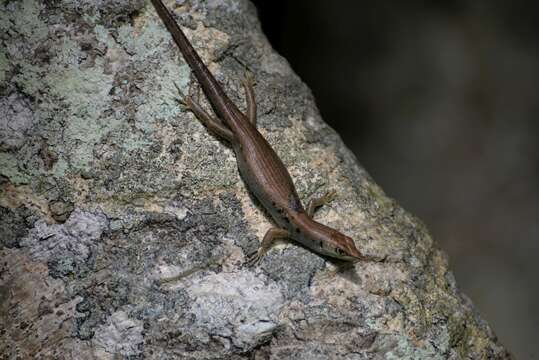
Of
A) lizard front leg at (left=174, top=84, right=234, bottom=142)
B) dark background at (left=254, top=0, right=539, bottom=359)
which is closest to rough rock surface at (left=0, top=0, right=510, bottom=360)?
lizard front leg at (left=174, top=84, right=234, bottom=142)

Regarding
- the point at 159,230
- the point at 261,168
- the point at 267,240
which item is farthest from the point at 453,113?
the point at 159,230

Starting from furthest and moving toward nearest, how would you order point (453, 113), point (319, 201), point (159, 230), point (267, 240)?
point (453, 113), point (319, 201), point (267, 240), point (159, 230)

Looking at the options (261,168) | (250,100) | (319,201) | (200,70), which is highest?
(200,70)

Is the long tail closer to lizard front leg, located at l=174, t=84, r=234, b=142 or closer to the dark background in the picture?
lizard front leg, located at l=174, t=84, r=234, b=142

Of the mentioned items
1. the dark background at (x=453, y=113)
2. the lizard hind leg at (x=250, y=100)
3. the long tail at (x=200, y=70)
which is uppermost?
the long tail at (x=200, y=70)

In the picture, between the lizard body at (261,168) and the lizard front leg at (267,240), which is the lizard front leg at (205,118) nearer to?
the lizard body at (261,168)

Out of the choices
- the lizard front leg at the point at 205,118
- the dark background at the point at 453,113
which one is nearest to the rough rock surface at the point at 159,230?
the lizard front leg at the point at 205,118

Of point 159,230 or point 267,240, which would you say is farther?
point 267,240

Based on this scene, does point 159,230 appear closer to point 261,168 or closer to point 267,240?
point 267,240
